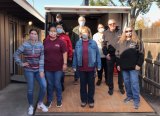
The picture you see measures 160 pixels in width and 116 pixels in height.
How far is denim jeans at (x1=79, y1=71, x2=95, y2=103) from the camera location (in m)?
8.00

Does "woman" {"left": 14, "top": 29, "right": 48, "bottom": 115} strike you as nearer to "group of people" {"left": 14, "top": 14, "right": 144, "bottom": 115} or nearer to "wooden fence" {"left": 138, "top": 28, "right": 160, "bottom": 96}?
"group of people" {"left": 14, "top": 14, "right": 144, "bottom": 115}

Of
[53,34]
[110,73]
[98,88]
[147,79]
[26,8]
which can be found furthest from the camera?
[26,8]

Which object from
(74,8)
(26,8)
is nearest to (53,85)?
(74,8)

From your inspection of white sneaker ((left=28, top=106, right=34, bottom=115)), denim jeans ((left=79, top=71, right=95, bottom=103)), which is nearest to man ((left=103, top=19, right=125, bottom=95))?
denim jeans ((left=79, top=71, right=95, bottom=103))

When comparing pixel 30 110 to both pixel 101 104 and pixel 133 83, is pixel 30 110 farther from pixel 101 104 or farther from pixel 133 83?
pixel 133 83

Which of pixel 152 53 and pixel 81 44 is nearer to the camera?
pixel 81 44

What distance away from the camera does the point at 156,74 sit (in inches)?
389

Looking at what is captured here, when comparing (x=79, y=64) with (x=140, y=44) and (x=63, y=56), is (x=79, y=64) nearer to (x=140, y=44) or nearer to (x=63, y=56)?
(x=63, y=56)

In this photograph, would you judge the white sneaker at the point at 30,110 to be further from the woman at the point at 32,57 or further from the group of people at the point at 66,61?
the woman at the point at 32,57

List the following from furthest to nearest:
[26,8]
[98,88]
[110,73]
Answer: [26,8] < [98,88] < [110,73]

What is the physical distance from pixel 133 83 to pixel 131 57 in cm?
57

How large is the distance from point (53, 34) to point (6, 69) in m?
4.68

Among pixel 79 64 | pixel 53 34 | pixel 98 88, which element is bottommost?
pixel 98 88

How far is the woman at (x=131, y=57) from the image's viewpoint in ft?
26.2
